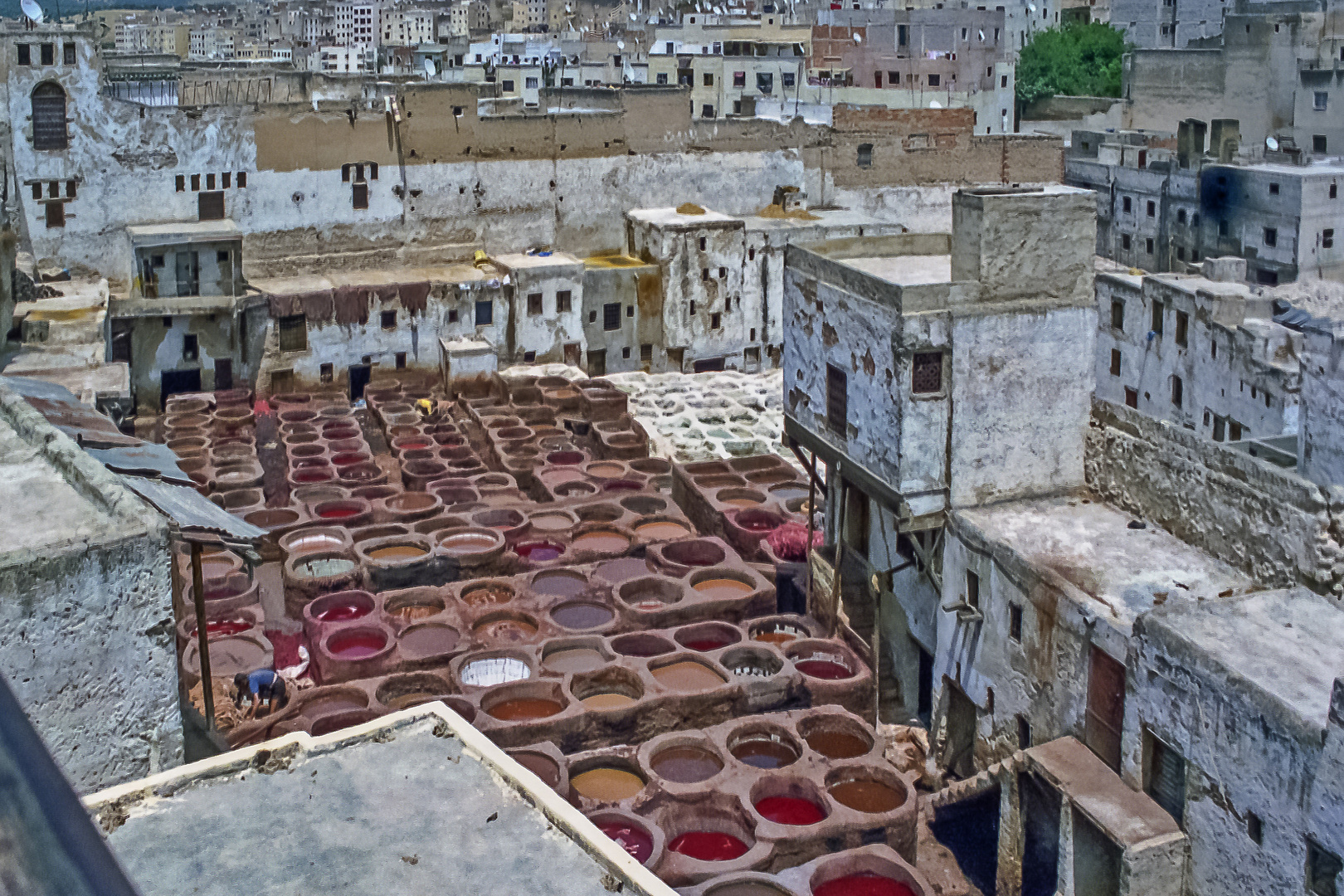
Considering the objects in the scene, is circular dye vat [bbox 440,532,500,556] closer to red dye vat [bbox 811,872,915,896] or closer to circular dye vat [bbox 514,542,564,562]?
circular dye vat [bbox 514,542,564,562]

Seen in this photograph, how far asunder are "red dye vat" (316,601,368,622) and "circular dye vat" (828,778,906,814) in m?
8.70

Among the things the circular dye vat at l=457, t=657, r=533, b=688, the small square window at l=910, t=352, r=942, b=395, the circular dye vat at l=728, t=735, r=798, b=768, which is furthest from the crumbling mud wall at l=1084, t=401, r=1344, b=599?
the circular dye vat at l=457, t=657, r=533, b=688

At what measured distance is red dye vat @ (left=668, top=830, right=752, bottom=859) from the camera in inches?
631

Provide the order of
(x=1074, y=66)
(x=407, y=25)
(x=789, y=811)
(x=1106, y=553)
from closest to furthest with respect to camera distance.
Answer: (x=789, y=811) < (x=1106, y=553) < (x=1074, y=66) < (x=407, y=25)

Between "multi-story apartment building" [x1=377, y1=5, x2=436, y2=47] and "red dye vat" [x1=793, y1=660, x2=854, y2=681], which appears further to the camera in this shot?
"multi-story apartment building" [x1=377, y1=5, x2=436, y2=47]

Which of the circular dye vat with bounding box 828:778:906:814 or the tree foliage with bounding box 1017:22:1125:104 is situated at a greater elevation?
the tree foliage with bounding box 1017:22:1125:104

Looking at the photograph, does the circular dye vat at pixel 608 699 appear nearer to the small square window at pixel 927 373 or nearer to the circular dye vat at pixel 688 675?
the circular dye vat at pixel 688 675

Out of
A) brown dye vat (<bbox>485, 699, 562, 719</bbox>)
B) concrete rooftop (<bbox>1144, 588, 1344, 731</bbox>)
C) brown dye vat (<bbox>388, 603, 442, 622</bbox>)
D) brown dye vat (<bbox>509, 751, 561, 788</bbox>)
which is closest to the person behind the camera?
concrete rooftop (<bbox>1144, 588, 1344, 731</bbox>)

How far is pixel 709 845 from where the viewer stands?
53.4 feet

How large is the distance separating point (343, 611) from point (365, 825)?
537 inches

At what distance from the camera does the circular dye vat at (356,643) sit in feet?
67.3

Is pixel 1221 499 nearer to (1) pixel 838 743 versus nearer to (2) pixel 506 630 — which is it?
(1) pixel 838 743

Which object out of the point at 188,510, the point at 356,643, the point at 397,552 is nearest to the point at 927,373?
the point at 356,643

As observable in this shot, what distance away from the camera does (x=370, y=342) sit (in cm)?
3741
